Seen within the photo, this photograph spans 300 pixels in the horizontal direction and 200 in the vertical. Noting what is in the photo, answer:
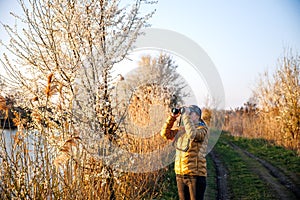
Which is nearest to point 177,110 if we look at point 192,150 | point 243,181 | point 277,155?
point 192,150

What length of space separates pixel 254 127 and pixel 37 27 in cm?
1361

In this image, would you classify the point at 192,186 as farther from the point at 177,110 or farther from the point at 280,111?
the point at 280,111

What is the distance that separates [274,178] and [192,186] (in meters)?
4.25

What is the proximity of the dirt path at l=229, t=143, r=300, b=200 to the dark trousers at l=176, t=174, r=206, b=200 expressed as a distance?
2.82 metres

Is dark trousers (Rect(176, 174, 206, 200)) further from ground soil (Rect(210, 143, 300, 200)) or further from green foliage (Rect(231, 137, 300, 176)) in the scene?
green foliage (Rect(231, 137, 300, 176))

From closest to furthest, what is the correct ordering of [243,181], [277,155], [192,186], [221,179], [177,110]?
[192,186], [177,110], [243,181], [221,179], [277,155]

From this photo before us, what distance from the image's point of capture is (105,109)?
14.5 feet

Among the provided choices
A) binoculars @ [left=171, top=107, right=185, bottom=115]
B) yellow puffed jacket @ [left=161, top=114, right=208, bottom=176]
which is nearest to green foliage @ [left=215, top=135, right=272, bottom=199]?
yellow puffed jacket @ [left=161, top=114, right=208, bottom=176]

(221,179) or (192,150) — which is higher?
(192,150)

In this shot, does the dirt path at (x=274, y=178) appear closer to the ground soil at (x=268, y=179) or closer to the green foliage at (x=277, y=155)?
the ground soil at (x=268, y=179)

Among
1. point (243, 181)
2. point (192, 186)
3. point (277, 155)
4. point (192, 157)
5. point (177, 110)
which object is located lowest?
point (243, 181)

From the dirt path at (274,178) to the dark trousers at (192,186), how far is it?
2825mm

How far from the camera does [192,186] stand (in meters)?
3.84

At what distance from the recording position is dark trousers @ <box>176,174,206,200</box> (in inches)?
151
